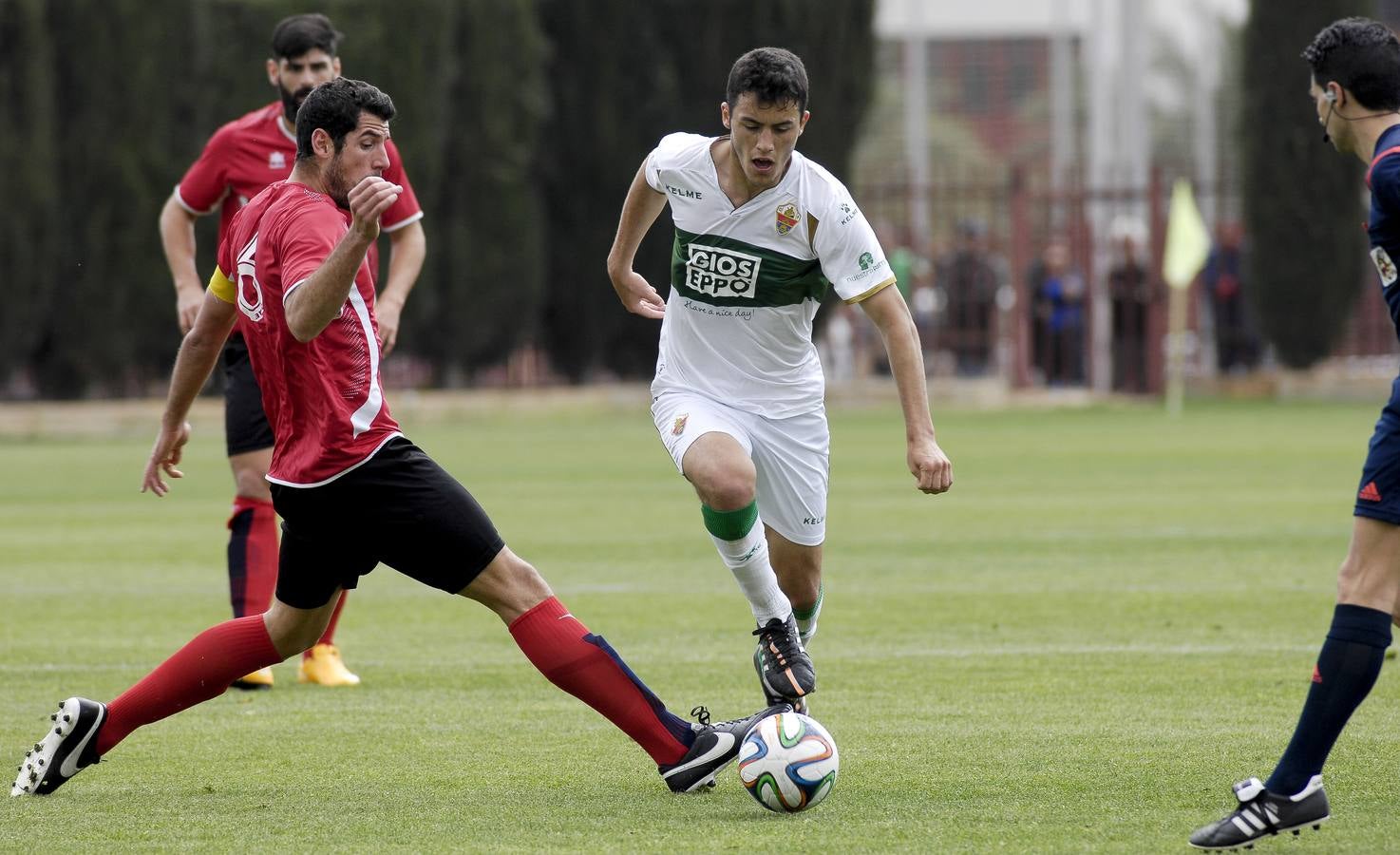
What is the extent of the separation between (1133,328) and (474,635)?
907 inches

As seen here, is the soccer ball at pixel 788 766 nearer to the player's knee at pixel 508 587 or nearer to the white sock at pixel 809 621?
the player's knee at pixel 508 587

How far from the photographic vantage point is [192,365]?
6.17 m

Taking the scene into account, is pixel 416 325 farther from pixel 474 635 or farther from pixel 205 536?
pixel 474 635

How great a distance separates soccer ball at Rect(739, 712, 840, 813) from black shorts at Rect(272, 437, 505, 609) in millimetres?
903

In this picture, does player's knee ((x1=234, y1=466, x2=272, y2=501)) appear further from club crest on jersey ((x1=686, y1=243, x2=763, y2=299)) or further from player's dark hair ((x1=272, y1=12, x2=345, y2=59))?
club crest on jersey ((x1=686, y1=243, x2=763, y2=299))

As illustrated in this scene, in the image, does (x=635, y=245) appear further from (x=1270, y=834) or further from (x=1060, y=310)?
(x=1060, y=310)

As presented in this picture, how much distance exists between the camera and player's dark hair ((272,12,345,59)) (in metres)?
8.00

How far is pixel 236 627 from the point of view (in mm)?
6008

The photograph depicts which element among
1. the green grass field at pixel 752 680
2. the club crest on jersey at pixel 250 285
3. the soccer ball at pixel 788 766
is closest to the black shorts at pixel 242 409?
the green grass field at pixel 752 680

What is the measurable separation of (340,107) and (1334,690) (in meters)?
2.99

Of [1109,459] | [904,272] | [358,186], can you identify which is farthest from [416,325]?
[358,186]

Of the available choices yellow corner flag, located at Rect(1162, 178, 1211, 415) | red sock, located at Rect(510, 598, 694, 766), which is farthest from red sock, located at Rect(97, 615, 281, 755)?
yellow corner flag, located at Rect(1162, 178, 1211, 415)

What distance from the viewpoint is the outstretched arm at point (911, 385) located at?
19.2ft

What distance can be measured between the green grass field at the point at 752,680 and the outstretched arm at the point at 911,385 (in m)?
0.89
